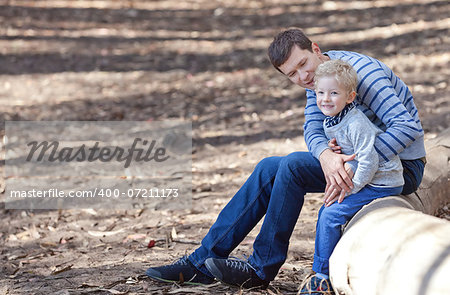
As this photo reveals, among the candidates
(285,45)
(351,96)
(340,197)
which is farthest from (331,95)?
(340,197)

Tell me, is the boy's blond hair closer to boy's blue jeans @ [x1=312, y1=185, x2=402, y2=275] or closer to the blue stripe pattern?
the blue stripe pattern

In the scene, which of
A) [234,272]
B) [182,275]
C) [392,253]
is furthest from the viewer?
[182,275]

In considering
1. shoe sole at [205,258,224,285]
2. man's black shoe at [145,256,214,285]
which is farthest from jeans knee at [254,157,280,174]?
man's black shoe at [145,256,214,285]

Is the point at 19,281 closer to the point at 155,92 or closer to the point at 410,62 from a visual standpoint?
the point at 155,92

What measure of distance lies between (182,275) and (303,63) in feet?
4.47

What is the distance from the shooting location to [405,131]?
304cm

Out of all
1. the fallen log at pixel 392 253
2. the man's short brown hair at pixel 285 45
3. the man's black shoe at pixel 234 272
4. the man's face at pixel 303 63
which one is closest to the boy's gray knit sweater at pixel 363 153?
the fallen log at pixel 392 253

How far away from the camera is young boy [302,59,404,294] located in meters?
3.02

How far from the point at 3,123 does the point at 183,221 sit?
3.68 metres

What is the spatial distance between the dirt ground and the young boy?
18.9 inches

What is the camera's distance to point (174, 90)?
349 inches

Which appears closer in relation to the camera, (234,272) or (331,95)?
(331,95)

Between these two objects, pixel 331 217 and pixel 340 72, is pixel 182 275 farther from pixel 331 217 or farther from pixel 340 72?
pixel 340 72

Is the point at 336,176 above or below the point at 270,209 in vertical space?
above
